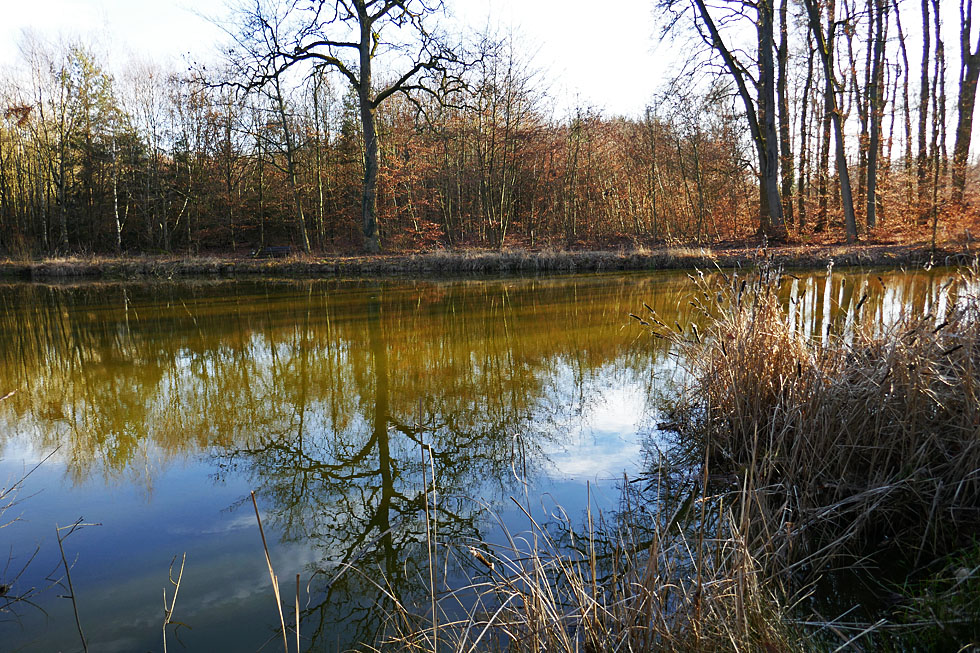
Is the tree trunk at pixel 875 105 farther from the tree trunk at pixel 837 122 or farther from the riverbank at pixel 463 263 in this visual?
the riverbank at pixel 463 263

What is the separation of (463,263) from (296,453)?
1341 centimetres

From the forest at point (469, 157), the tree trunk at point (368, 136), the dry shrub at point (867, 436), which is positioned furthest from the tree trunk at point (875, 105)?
the dry shrub at point (867, 436)

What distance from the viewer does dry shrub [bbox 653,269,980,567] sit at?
2312 millimetres

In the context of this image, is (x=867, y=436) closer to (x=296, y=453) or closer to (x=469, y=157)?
(x=296, y=453)

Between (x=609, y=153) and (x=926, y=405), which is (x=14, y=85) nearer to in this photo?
(x=609, y=153)

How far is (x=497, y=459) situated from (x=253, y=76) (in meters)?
18.2

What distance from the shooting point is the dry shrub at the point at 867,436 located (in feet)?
7.59

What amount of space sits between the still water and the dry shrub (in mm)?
296

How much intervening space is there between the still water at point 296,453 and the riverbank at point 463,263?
6.91 m

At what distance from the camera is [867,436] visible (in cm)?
260

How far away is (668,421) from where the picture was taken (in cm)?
425

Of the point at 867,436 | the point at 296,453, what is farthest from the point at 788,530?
the point at 296,453

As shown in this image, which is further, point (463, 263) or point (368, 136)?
point (368, 136)

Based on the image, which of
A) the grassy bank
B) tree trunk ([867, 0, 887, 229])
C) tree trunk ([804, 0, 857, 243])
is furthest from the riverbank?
the grassy bank
